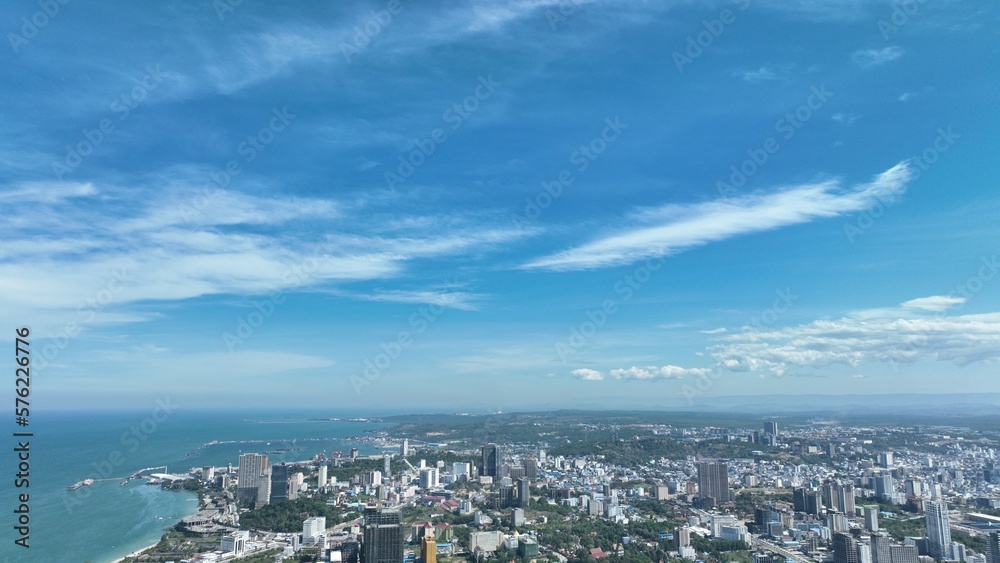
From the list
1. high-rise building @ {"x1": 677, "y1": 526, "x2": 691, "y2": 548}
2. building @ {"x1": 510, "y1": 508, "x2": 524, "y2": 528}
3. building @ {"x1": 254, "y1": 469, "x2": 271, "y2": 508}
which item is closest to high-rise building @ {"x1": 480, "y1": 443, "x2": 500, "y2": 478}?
building @ {"x1": 510, "y1": 508, "x2": 524, "y2": 528}

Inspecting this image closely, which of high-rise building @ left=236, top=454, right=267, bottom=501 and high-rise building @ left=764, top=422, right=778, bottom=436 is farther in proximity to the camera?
high-rise building @ left=764, top=422, right=778, bottom=436

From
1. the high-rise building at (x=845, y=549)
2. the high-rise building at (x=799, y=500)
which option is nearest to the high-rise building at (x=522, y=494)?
the high-rise building at (x=799, y=500)

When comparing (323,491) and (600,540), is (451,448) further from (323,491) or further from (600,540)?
(600,540)

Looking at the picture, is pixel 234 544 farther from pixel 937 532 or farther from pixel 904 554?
pixel 937 532

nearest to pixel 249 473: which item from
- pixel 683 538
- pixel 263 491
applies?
pixel 263 491
